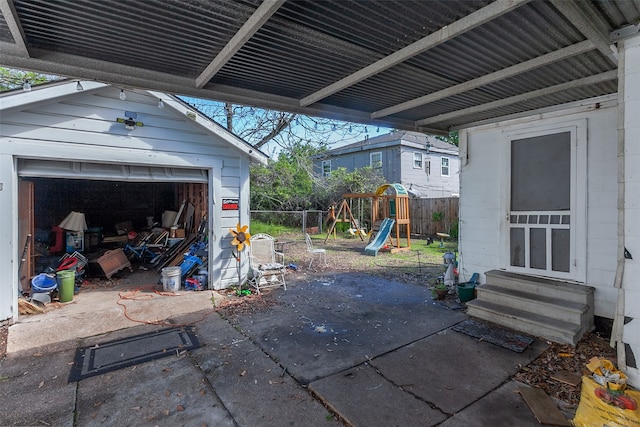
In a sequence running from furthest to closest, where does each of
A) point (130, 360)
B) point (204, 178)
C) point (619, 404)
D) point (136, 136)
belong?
point (204, 178) → point (136, 136) → point (130, 360) → point (619, 404)

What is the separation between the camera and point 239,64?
2.90 m

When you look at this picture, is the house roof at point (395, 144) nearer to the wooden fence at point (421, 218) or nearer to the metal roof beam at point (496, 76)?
the wooden fence at point (421, 218)

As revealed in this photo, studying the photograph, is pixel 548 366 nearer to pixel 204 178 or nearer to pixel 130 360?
Result: pixel 130 360

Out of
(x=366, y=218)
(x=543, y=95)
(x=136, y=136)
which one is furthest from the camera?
(x=366, y=218)

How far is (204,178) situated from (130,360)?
11.5 feet

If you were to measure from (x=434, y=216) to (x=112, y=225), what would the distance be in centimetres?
1262

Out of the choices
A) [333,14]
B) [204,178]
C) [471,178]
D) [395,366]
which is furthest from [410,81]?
[204,178]

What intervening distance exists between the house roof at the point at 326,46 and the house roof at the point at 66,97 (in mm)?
1973

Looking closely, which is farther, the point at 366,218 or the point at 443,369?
the point at 366,218

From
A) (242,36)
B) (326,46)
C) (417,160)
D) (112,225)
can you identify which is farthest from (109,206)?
(417,160)

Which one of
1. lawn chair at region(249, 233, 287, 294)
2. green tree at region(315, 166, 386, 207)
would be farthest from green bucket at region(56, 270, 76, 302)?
green tree at region(315, 166, 386, 207)

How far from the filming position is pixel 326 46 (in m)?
2.63

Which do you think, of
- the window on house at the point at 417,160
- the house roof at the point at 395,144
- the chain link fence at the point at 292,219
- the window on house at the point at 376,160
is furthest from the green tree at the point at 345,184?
the window on house at the point at 417,160

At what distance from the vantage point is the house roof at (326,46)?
6.95ft
